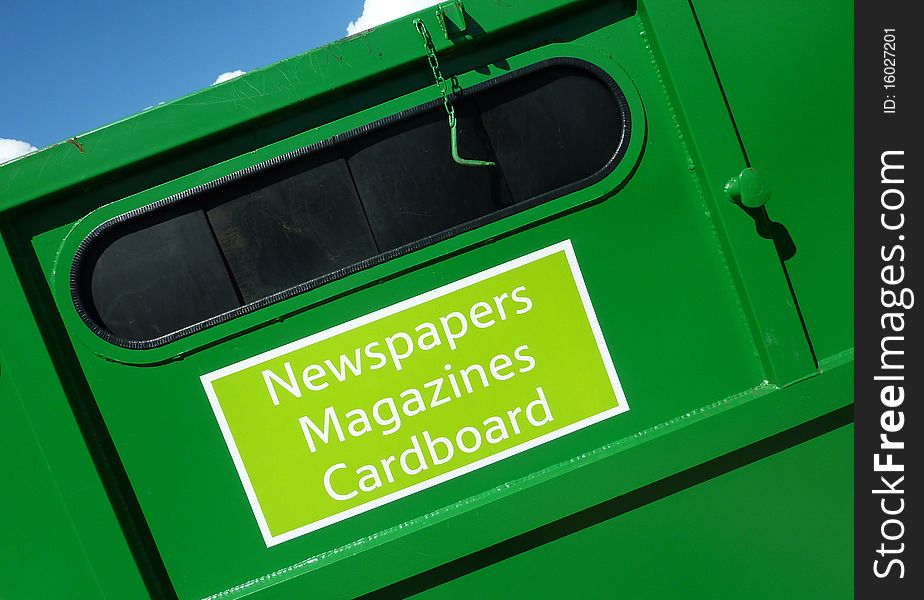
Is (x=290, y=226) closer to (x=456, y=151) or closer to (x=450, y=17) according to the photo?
(x=456, y=151)

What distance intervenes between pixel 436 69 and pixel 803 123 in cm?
94

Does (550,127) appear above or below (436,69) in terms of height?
below

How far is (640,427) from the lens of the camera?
1.80 metres

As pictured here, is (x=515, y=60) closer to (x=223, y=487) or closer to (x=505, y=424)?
(x=505, y=424)

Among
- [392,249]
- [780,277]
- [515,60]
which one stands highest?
[515,60]

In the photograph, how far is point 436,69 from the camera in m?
1.69

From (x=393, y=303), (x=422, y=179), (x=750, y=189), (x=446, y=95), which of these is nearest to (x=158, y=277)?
(x=393, y=303)
